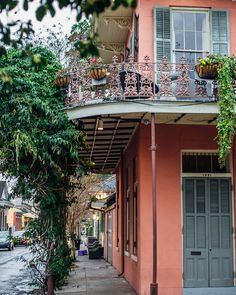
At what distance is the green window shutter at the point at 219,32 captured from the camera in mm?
11625

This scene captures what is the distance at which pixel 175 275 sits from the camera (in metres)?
10.9

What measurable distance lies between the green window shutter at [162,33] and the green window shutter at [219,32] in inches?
42.3

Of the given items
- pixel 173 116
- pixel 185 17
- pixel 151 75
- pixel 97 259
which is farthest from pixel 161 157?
pixel 97 259

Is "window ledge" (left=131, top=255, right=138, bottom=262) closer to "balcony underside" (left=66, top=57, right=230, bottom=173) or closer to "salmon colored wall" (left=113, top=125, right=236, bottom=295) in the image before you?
"salmon colored wall" (left=113, top=125, right=236, bottom=295)

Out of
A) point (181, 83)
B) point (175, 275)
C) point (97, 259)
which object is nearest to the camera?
point (181, 83)

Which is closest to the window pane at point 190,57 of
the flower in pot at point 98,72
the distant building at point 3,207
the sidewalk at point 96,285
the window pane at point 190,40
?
the window pane at point 190,40

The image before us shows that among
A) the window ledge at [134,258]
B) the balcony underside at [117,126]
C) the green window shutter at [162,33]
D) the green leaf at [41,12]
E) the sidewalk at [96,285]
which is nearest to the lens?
the green leaf at [41,12]

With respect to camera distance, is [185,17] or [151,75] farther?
[185,17]

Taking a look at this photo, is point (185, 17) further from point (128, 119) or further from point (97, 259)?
point (97, 259)

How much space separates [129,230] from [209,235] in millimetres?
3540

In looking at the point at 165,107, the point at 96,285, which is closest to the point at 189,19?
the point at 165,107

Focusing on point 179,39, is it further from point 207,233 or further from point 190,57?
point 207,233

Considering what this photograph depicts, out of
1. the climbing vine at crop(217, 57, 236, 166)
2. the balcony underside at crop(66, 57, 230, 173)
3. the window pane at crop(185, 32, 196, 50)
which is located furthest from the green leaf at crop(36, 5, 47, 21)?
the window pane at crop(185, 32, 196, 50)

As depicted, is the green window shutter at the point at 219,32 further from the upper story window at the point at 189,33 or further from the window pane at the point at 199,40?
the window pane at the point at 199,40
